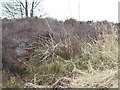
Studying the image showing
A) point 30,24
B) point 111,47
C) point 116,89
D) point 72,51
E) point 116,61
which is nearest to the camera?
point 116,89

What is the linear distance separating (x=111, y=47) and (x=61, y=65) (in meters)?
0.82

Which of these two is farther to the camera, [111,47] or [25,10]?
[25,10]

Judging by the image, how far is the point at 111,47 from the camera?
5699mm

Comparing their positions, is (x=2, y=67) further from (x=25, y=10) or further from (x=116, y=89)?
(x=25, y=10)

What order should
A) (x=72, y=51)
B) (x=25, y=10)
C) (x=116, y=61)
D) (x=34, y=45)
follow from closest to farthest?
(x=116, y=61) < (x=72, y=51) < (x=34, y=45) < (x=25, y=10)

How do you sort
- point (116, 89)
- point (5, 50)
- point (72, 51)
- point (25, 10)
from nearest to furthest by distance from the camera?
point (116, 89) < point (72, 51) < point (5, 50) < point (25, 10)

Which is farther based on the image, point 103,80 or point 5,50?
point 5,50

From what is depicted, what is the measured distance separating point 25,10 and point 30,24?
8708 mm

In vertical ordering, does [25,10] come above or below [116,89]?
above

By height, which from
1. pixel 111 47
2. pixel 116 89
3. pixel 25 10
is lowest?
pixel 116 89

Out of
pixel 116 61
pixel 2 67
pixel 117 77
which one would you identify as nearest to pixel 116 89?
pixel 117 77

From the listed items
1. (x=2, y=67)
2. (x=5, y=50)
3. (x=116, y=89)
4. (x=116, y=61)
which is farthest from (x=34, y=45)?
(x=116, y=89)

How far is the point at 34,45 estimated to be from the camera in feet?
29.1

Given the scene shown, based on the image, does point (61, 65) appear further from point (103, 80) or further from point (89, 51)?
point (103, 80)
